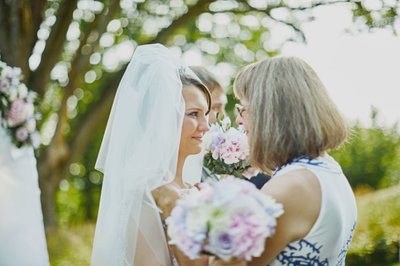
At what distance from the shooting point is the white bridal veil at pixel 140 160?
11.6 ft

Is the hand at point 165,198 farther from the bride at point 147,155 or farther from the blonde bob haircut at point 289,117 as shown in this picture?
the blonde bob haircut at point 289,117

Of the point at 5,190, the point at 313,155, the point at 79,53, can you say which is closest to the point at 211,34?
the point at 79,53

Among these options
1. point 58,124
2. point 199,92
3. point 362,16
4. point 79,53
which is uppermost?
point 199,92

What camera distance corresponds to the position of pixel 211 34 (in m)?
16.9

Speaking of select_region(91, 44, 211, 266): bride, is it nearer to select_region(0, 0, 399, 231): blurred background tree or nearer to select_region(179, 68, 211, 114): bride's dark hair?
select_region(179, 68, 211, 114): bride's dark hair

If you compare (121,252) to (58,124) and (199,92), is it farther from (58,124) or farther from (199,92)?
(58,124)

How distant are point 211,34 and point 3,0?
7.39m

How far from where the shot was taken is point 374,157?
1922cm

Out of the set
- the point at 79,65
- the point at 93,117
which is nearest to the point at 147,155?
the point at 79,65

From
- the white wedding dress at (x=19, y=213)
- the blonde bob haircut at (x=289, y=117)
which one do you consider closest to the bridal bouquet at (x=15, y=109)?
the white wedding dress at (x=19, y=213)

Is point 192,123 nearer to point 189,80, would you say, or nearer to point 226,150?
point 189,80

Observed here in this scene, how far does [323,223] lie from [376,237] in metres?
8.53

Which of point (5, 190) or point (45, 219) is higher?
point (5, 190)

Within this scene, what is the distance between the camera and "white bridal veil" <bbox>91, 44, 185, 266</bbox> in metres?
3.53
